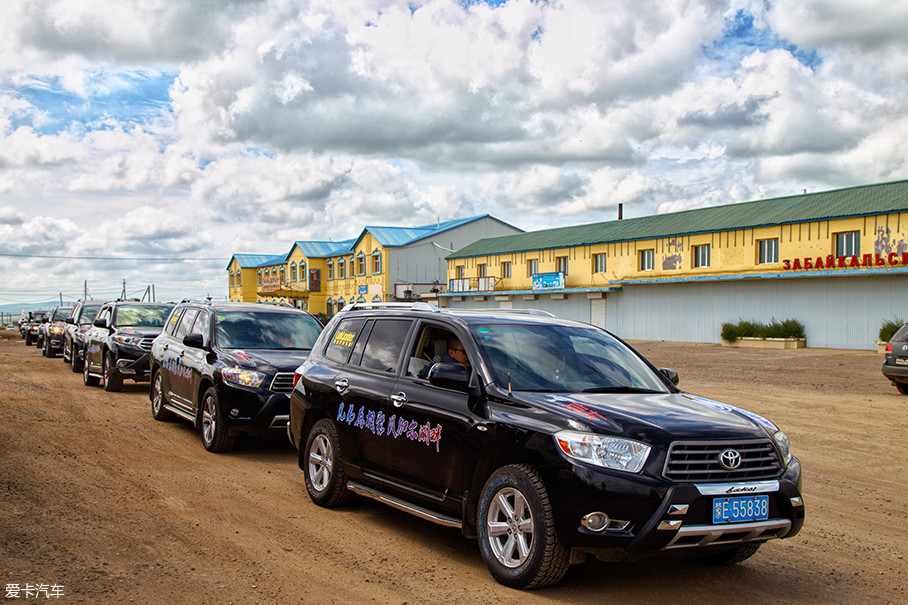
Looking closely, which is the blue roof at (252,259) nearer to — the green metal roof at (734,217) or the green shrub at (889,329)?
the green metal roof at (734,217)

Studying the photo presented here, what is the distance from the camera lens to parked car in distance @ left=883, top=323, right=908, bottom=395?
1678 centimetres

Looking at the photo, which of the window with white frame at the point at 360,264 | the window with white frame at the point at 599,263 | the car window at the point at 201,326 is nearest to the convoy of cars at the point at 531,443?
the car window at the point at 201,326

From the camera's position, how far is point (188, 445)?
10312 millimetres

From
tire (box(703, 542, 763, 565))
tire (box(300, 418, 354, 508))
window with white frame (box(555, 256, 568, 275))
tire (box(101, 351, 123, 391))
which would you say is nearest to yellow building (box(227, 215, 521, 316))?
window with white frame (box(555, 256, 568, 275))

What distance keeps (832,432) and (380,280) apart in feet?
188

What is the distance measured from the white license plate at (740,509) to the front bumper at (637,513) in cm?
3

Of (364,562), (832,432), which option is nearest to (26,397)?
(364,562)

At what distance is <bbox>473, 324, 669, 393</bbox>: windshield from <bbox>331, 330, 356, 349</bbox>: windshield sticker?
1740 mm

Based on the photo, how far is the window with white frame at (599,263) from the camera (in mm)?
49906

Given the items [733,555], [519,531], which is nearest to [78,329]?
[519,531]

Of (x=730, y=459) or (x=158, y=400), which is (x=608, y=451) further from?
(x=158, y=400)

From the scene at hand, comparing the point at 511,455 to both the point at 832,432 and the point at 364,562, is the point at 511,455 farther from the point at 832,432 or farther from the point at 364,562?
the point at 832,432

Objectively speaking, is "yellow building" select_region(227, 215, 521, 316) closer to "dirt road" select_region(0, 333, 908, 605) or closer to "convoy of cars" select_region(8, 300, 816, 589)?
"dirt road" select_region(0, 333, 908, 605)

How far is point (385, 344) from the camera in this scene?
6.88m
